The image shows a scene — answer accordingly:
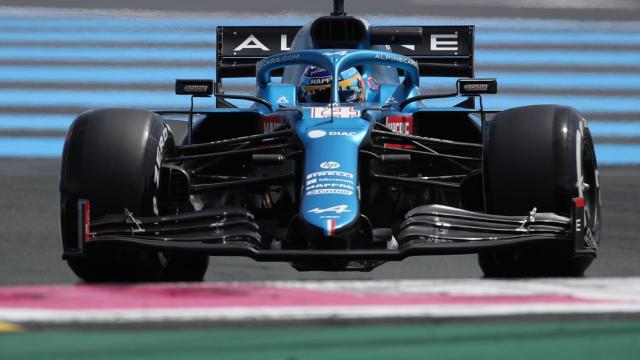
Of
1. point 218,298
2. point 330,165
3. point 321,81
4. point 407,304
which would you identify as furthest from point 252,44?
point 407,304

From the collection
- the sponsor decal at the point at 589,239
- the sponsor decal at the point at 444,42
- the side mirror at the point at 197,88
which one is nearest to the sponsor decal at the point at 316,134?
the side mirror at the point at 197,88

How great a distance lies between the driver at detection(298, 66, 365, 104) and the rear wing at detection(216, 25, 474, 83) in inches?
52.2

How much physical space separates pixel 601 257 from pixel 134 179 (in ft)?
9.64

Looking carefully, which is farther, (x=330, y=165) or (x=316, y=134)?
(x=316, y=134)

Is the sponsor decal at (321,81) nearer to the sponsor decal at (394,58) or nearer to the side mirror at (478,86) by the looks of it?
the sponsor decal at (394,58)

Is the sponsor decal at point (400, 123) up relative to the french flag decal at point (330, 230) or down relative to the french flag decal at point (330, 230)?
up

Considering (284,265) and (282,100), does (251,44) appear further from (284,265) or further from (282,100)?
(284,265)

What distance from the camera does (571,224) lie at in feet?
17.3

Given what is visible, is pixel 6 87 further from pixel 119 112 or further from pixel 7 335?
pixel 7 335

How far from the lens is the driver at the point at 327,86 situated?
6.73 metres

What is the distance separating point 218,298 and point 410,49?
5255mm

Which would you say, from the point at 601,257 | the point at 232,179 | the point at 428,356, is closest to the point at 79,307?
the point at 428,356

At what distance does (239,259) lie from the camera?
7.32 m

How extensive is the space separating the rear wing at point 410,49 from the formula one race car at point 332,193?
167cm
